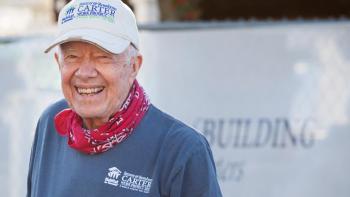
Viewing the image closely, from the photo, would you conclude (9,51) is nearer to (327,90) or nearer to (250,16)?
(327,90)

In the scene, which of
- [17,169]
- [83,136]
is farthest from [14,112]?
[83,136]

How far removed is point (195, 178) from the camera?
2.22 m

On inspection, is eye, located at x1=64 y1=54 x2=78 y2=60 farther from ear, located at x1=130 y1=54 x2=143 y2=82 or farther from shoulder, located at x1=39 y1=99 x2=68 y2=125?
shoulder, located at x1=39 y1=99 x2=68 y2=125

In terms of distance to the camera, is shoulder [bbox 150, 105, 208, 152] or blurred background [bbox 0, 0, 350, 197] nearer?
shoulder [bbox 150, 105, 208, 152]

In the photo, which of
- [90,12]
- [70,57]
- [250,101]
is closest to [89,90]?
[70,57]

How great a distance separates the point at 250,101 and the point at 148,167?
7.71ft

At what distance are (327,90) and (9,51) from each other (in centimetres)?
195

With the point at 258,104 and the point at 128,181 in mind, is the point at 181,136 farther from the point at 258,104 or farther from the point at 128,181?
the point at 258,104

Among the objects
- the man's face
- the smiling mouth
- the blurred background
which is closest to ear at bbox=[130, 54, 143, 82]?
the man's face

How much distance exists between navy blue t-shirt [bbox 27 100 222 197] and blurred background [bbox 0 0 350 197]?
2188 mm

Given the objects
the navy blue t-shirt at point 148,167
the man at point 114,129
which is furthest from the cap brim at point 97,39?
the navy blue t-shirt at point 148,167

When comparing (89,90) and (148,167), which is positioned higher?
(89,90)

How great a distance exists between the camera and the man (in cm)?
222

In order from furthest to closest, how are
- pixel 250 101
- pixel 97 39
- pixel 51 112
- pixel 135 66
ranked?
pixel 250 101
pixel 51 112
pixel 135 66
pixel 97 39
